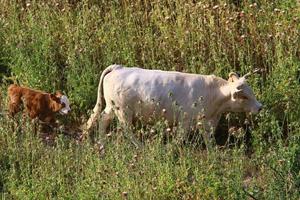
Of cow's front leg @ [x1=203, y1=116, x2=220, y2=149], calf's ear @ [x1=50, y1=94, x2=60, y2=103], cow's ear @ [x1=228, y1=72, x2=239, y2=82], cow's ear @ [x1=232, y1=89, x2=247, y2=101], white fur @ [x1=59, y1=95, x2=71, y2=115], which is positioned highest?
cow's ear @ [x1=228, y1=72, x2=239, y2=82]

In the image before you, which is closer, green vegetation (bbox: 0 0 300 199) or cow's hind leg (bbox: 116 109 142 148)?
green vegetation (bbox: 0 0 300 199)

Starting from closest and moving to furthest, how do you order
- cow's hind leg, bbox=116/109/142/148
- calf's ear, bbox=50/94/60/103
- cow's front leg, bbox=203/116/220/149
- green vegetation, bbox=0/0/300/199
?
green vegetation, bbox=0/0/300/199
cow's front leg, bbox=203/116/220/149
cow's hind leg, bbox=116/109/142/148
calf's ear, bbox=50/94/60/103

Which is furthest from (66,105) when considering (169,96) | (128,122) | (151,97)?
(169,96)

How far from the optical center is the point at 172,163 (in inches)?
303

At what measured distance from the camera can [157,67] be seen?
9719 mm

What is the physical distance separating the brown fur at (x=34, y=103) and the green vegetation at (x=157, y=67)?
28 centimetres

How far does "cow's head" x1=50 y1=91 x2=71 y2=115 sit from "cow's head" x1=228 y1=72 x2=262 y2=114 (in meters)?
1.61

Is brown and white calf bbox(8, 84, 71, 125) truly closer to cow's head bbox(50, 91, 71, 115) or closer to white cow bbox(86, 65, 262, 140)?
cow's head bbox(50, 91, 71, 115)

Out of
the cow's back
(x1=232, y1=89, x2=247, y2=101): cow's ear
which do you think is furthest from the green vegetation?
the cow's back

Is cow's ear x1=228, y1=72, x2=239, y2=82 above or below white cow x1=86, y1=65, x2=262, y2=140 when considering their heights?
above

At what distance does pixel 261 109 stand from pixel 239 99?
0.75 feet

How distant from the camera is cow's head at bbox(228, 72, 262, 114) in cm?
859

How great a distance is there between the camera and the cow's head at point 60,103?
9000mm

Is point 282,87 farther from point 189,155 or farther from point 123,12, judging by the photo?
point 123,12
